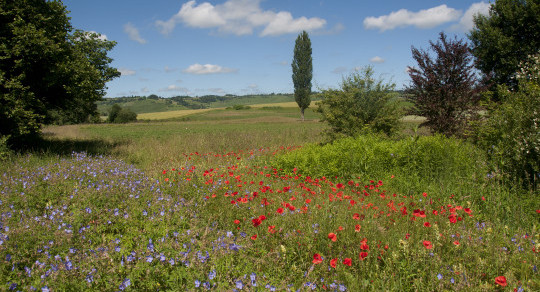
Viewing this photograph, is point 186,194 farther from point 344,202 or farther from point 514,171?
point 514,171

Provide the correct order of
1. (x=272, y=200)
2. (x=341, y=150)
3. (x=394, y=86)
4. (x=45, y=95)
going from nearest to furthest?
(x=272, y=200), (x=341, y=150), (x=394, y=86), (x=45, y=95)

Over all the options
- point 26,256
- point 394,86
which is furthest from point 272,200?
point 394,86

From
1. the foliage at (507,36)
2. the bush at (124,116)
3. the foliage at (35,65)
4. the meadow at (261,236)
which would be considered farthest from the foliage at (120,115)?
the meadow at (261,236)

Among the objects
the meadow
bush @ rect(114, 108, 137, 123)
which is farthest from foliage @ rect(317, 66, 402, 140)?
bush @ rect(114, 108, 137, 123)

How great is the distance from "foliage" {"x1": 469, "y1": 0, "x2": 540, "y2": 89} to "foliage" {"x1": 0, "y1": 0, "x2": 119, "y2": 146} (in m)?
21.9

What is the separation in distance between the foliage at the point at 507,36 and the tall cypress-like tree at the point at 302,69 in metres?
31.7

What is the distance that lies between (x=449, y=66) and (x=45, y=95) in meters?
14.7

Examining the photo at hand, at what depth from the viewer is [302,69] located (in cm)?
5225

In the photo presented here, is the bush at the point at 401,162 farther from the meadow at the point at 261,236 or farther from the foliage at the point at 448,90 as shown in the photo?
the foliage at the point at 448,90

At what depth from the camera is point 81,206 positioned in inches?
165

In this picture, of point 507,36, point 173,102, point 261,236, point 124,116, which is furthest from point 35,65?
point 173,102

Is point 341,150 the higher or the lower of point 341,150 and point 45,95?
the lower

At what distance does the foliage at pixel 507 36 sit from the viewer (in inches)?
744

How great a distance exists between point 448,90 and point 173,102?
482 ft
